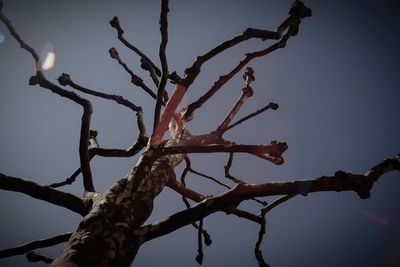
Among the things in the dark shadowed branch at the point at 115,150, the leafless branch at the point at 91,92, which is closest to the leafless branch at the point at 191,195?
the dark shadowed branch at the point at 115,150

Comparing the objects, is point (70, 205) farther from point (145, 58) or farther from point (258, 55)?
point (258, 55)

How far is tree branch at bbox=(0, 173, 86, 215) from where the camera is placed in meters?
1.72

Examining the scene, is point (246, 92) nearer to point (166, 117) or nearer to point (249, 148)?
point (166, 117)

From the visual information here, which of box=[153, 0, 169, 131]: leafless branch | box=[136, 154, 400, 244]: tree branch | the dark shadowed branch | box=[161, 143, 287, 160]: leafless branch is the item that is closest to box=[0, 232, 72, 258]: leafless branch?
box=[136, 154, 400, 244]: tree branch

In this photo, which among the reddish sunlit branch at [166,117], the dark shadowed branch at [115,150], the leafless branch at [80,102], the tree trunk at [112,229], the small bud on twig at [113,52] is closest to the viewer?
the tree trunk at [112,229]

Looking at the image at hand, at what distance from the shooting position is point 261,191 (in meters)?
1.67

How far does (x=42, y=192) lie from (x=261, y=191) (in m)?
1.57

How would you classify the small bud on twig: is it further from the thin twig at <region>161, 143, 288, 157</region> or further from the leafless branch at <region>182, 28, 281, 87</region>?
the thin twig at <region>161, 143, 288, 157</region>

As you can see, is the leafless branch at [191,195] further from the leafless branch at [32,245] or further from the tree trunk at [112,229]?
the leafless branch at [32,245]

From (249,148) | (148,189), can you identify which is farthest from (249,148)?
(148,189)

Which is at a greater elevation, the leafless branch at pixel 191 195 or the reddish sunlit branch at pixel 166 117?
the reddish sunlit branch at pixel 166 117

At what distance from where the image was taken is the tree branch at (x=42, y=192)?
1.72 meters

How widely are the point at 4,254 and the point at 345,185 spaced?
2532 millimetres

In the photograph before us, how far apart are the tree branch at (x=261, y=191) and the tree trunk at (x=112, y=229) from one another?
0.16 metres
